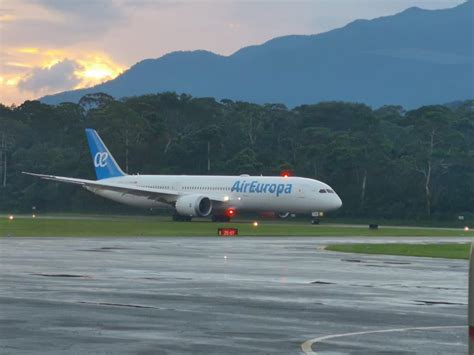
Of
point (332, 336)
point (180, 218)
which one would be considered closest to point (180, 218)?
point (180, 218)

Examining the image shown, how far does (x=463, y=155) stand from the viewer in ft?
396

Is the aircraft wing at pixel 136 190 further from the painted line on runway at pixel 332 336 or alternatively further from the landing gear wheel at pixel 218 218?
the painted line on runway at pixel 332 336

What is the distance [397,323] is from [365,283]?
9.47 metres

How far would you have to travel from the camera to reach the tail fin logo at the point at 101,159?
110625 millimetres

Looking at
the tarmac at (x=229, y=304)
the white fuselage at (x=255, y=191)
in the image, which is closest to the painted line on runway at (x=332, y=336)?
the tarmac at (x=229, y=304)

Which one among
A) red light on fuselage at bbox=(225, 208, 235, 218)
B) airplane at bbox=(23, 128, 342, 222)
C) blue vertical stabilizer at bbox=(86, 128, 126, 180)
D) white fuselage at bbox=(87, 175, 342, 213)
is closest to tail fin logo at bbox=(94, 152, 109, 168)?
blue vertical stabilizer at bbox=(86, 128, 126, 180)

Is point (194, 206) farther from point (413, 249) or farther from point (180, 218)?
point (413, 249)

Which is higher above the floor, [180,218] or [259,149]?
[259,149]

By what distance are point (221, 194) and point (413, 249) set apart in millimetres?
48955

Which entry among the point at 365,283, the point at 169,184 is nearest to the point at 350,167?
the point at 169,184

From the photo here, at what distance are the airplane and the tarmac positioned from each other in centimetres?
5129

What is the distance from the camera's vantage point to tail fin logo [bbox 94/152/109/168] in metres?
111

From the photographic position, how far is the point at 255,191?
95812 mm

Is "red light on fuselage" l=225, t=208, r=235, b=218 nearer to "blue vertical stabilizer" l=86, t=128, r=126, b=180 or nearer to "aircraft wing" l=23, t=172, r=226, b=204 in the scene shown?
"aircraft wing" l=23, t=172, r=226, b=204
